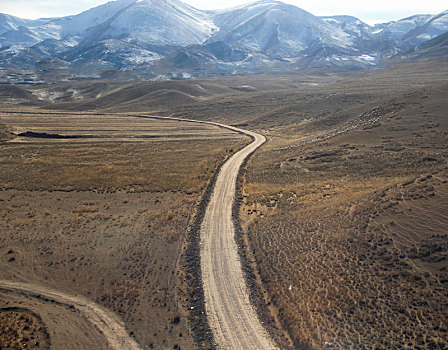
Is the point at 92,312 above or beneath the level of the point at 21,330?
above

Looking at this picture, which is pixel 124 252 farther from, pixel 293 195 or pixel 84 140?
pixel 84 140

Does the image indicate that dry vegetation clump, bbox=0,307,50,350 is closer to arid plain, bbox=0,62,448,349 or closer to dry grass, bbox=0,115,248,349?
arid plain, bbox=0,62,448,349

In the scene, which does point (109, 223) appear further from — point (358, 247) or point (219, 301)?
point (358, 247)

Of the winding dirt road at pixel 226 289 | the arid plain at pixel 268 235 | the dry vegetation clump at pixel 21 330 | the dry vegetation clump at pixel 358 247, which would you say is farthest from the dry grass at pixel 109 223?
the dry vegetation clump at pixel 358 247

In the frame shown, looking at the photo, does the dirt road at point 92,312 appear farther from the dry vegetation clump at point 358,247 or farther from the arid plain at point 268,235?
the dry vegetation clump at point 358,247

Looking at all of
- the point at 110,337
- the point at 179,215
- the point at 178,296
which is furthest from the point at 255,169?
the point at 110,337

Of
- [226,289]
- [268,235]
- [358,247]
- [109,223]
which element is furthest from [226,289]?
[109,223]

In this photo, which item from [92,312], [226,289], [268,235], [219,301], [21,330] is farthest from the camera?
[268,235]
